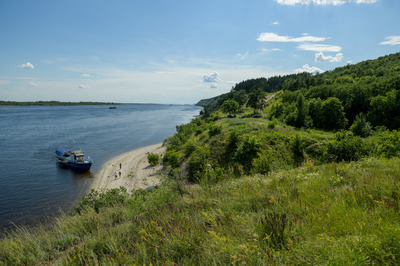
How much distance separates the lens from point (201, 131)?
1785 inches

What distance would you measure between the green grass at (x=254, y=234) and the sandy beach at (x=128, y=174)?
22946 millimetres

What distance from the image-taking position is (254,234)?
3.11 metres

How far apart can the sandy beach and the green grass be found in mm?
22946

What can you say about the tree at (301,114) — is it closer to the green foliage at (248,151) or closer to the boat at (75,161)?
the green foliage at (248,151)

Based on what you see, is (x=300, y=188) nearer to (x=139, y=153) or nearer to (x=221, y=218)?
(x=221, y=218)

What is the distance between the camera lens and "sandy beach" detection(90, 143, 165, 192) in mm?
29458

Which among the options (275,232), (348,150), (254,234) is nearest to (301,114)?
(348,150)

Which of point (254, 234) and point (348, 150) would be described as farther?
point (348, 150)

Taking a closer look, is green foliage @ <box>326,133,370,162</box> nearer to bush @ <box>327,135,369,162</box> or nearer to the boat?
bush @ <box>327,135,369,162</box>

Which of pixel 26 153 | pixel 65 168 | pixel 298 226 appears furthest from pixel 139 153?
pixel 298 226

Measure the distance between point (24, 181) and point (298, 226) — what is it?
41131mm

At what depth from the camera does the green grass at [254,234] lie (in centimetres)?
266

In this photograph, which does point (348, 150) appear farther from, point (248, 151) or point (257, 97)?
point (257, 97)

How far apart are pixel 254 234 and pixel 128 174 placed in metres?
34.1
